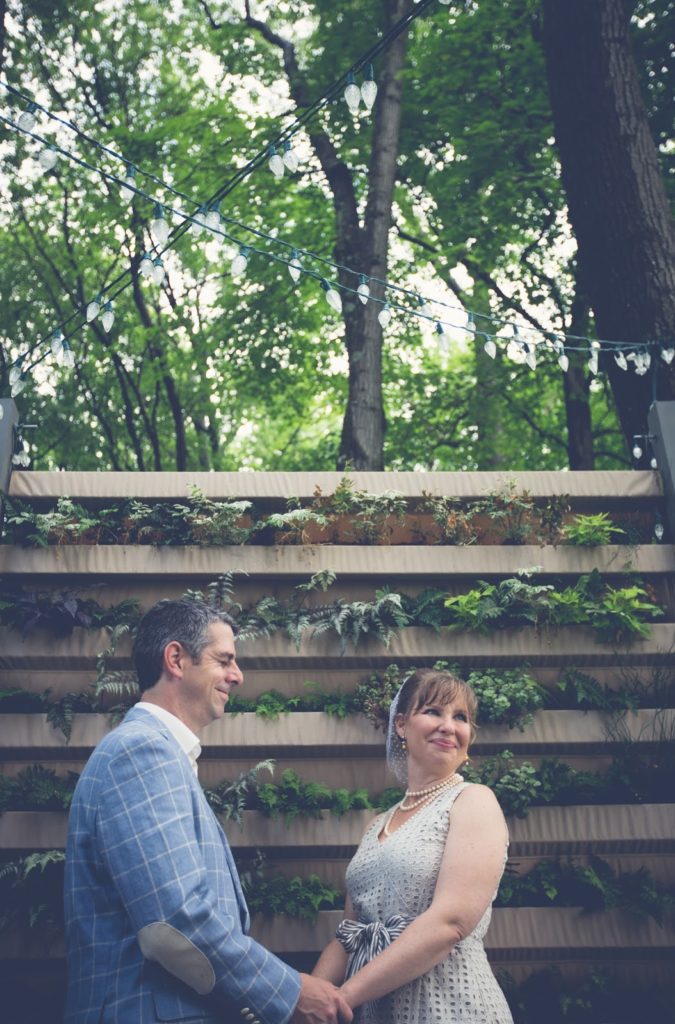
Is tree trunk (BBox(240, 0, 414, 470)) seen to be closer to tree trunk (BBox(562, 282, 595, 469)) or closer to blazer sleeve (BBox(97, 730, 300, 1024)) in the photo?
tree trunk (BBox(562, 282, 595, 469))

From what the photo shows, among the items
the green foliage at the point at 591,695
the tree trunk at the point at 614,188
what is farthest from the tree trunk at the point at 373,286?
the green foliage at the point at 591,695

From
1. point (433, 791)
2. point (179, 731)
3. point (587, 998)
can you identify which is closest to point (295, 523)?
point (433, 791)

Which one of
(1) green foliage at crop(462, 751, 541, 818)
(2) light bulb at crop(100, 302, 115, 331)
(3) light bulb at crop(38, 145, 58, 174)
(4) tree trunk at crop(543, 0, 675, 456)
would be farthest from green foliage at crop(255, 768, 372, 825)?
(4) tree trunk at crop(543, 0, 675, 456)

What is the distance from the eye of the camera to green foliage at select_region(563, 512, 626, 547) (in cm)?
527

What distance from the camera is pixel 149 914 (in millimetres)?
2695

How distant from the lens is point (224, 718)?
4.84 metres

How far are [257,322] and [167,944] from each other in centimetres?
1291

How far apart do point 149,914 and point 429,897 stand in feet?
3.33

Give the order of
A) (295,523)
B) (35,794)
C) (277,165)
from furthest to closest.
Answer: (295,523) < (35,794) < (277,165)

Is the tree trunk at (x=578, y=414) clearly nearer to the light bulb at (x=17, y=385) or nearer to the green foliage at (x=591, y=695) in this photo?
the green foliage at (x=591, y=695)

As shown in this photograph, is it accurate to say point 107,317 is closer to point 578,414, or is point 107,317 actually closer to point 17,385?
point 17,385

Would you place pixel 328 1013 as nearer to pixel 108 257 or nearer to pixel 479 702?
pixel 479 702

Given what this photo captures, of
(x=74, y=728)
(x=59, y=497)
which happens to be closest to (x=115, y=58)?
(x=59, y=497)

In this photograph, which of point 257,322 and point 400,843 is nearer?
point 400,843
